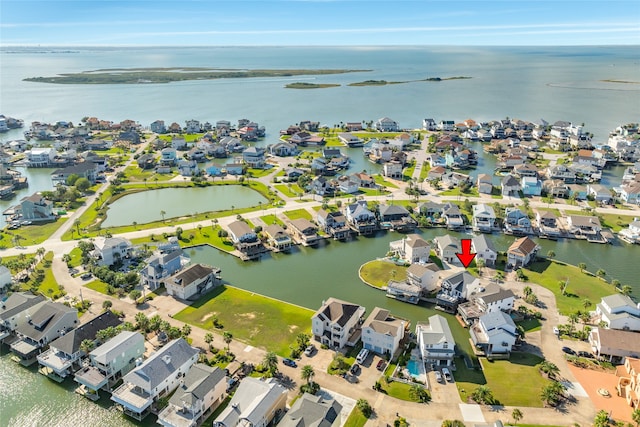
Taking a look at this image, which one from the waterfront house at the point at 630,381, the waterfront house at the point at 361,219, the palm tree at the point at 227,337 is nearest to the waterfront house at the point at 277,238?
the waterfront house at the point at 361,219

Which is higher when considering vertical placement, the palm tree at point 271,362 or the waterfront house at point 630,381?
the palm tree at point 271,362

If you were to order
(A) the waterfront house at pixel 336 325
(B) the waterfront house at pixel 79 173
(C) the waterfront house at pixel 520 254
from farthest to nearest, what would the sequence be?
(B) the waterfront house at pixel 79 173
(C) the waterfront house at pixel 520 254
(A) the waterfront house at pixel 336 325

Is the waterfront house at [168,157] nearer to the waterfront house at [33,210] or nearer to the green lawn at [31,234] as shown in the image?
the waterfront house at [33,210]

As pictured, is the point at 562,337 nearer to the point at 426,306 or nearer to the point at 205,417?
the point at 426,306

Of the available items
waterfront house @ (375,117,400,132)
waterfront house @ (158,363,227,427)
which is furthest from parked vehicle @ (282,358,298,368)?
waterfront house @ (375,117,400,132)

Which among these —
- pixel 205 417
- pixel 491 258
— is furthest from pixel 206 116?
pixel 205 417

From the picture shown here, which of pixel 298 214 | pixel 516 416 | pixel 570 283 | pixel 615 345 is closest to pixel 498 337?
pixel 516 416

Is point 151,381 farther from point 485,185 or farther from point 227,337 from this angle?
point 485,185
